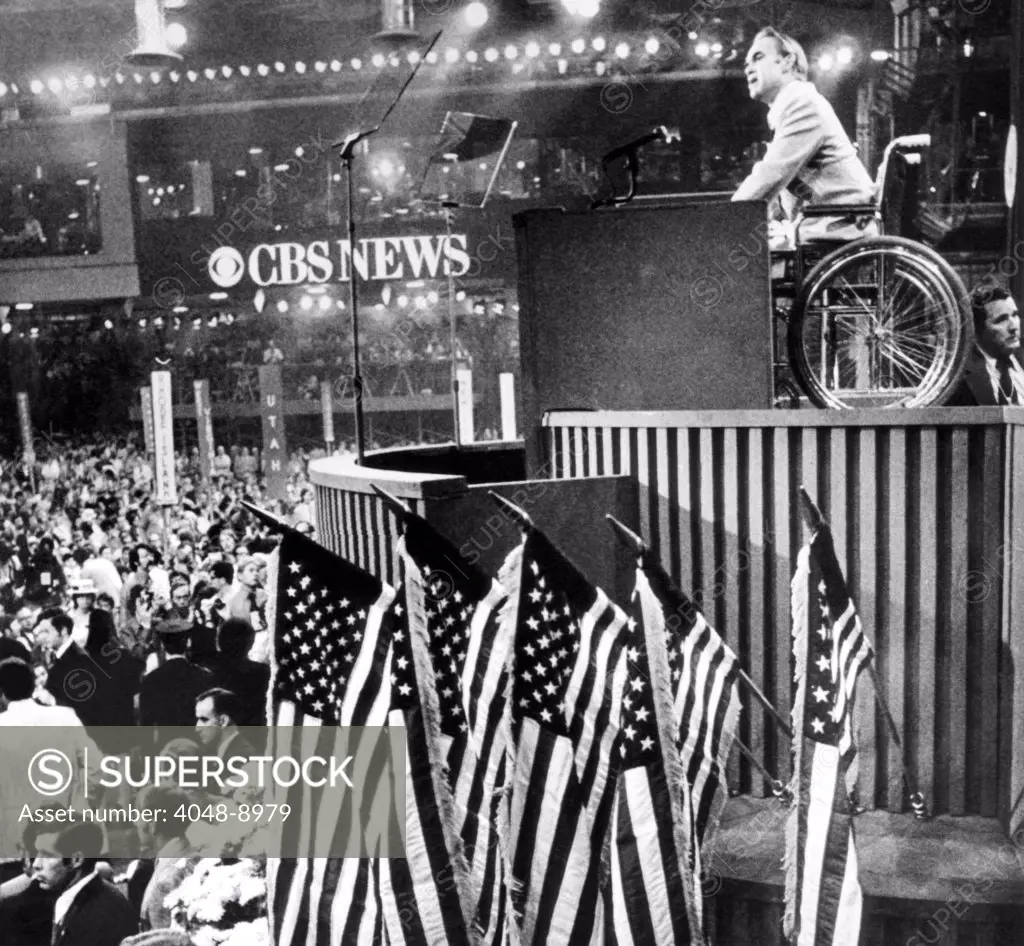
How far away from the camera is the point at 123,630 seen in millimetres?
5051

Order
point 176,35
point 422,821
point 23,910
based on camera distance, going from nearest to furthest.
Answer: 1. point 422,821
2. point 23,910
3. point 176,35

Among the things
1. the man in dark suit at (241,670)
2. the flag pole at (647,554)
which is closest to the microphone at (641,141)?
the flag pole at (647,554)

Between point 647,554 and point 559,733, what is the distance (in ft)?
1.47

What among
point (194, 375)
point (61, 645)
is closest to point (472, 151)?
point (61, 645)

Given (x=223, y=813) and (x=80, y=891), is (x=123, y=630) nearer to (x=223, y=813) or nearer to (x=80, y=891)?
(x=80, y=891)

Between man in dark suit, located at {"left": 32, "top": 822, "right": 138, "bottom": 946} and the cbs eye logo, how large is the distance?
3.76 m

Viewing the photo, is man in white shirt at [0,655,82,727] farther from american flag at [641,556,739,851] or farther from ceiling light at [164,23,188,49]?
ceiling light at [164,23,188,49]

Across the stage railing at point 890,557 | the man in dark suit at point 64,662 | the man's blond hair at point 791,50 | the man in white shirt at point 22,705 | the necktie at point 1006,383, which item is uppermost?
the man's blond hair at point 791,50

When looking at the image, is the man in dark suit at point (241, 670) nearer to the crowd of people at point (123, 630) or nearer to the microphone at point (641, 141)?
the crowd of people at point (123, 630)

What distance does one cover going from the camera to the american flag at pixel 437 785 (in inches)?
95.1

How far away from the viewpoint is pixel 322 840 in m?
2.59

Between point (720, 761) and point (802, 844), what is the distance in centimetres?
49

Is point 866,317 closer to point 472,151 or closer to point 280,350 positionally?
point 472,151

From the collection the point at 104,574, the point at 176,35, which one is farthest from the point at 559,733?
the point at 176,35
